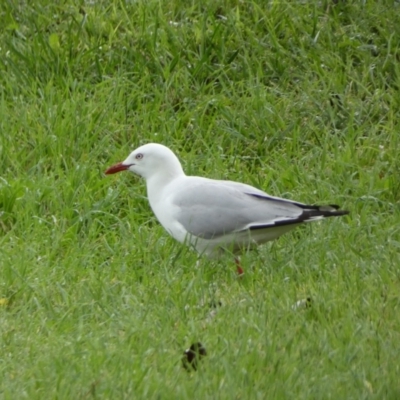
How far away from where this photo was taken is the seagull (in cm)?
530

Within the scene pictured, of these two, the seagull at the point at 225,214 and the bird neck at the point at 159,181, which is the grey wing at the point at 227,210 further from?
the bird neck at the point at 159,181

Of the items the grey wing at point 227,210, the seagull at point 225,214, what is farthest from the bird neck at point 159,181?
the grey wing at point 227,210

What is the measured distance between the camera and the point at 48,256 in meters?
5.52

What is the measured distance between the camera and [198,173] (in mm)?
6672

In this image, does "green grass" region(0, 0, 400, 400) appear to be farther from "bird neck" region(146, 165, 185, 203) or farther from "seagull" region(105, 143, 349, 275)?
"bird neck" region(146, 165, 185, 203)

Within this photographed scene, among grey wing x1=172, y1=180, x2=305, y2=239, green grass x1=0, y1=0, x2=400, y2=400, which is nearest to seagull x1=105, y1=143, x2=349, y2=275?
grey wing x1=172, y1=180, x2=305, y2=239

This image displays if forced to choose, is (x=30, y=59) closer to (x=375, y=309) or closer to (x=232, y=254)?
(x=232, y=254)

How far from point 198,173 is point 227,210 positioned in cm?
131

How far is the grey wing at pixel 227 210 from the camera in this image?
17.4 feet

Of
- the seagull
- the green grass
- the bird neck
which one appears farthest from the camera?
the bird neck

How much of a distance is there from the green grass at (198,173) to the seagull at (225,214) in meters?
0.12

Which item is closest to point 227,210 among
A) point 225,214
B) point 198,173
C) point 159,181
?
point 225,214

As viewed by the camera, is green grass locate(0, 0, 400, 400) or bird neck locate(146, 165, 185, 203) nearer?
green grass locate(0, 0, 400, 400)

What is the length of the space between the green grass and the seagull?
118 mm
